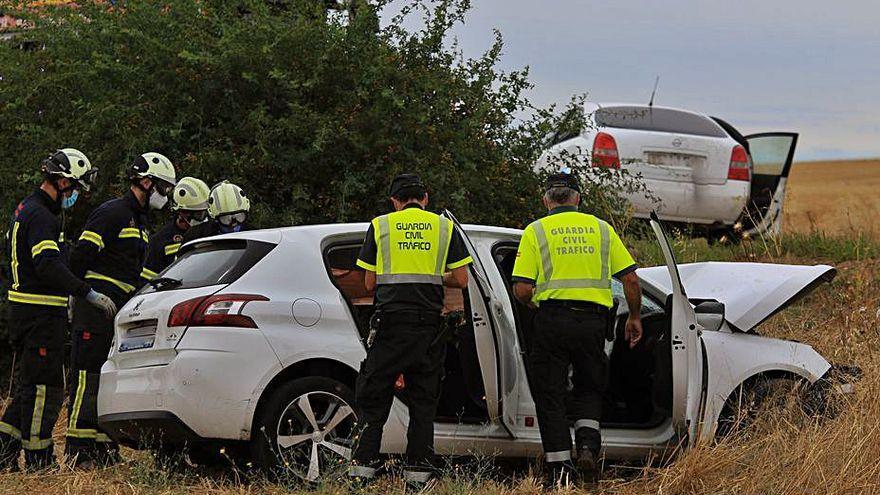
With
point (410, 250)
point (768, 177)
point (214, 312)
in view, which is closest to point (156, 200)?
point (214, 312)

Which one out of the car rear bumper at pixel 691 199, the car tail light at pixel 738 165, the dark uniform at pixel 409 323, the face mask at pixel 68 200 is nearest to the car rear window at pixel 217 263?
the dark uniform at pixel 409 323

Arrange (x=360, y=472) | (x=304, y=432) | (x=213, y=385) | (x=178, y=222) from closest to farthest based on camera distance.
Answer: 1. (x=360, y=472)
2. (x=213, y=385)
3. (x=304, y=432)
4. (x=178, y=222)

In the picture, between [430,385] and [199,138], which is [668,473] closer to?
[430,385]

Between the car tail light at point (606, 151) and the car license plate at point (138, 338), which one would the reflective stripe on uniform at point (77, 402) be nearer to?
the car license plate at point (138, 338)

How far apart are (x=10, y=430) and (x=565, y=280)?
3.53 meters

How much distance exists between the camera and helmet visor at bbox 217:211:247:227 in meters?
9.38

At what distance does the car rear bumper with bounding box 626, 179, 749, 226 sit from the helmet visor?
15.9 feet

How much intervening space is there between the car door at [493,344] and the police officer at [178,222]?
2.54 m

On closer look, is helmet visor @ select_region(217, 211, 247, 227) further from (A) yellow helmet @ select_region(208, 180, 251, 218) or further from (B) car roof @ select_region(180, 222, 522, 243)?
(B) car roof @ select_region(180, 222, 522, 243)

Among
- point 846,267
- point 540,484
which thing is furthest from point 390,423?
point 846,267

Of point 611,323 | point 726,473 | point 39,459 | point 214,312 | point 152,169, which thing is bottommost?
point 39,459

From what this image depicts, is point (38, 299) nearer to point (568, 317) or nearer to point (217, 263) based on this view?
point (217, 263)

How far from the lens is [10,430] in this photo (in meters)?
8.16

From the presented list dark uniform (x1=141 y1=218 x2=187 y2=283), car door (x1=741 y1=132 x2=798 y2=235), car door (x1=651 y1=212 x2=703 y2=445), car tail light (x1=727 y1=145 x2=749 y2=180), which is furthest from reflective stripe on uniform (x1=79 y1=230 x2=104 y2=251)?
car door (x1=741 y1=132 x2=798 y2=235)
